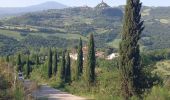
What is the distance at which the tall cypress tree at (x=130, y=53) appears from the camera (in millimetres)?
33938

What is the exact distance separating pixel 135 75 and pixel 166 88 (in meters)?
2.75

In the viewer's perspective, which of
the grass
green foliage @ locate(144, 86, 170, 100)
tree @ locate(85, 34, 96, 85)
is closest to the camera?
green foliage @ locate(144, 86, 170, 100)

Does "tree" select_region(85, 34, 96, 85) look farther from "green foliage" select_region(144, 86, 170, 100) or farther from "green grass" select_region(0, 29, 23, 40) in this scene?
"green grass" select_region(0, 29, 23, 40)

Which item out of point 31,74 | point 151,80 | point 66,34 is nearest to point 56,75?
point 31,74

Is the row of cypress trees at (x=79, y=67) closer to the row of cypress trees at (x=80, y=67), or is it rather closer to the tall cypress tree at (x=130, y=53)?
the row of cypress trees at (x=80, y=67)

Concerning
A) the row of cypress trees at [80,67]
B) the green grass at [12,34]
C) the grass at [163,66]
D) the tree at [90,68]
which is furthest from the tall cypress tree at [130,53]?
the green grass at [12,34]

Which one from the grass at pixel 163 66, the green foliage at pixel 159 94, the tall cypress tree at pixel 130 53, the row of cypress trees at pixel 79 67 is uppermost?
the tall cypress tree at pixel 130 53

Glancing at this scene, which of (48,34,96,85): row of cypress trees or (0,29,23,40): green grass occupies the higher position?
(48,34,96,85): row of cypress trees

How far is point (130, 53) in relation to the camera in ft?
112

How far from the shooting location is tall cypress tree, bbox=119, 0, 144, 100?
3394 centimetres

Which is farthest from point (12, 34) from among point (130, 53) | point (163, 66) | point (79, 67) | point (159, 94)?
point (159, 94)

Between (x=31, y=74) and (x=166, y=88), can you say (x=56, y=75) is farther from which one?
(x=166, y=88)

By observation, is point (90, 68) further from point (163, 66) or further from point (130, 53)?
point (163, 66)

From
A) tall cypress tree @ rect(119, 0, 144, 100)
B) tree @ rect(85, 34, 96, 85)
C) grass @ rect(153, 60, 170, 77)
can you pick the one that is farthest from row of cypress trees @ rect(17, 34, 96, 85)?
grass @ rect(153, 60, 170, 77)
